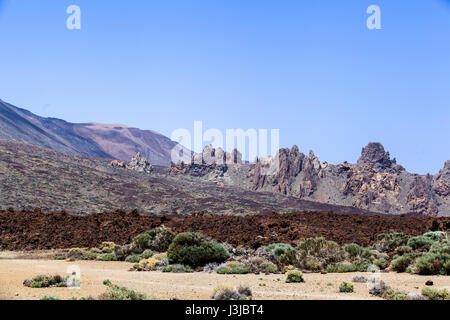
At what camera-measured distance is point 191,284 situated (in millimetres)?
14211

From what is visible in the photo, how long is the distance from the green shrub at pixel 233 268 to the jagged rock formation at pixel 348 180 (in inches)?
4549

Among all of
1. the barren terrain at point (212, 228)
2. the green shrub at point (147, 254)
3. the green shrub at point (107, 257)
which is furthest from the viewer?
the barren terrain at point (212, 228)

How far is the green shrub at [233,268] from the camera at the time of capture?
678 inches

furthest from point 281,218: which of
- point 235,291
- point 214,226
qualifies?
point 235,291

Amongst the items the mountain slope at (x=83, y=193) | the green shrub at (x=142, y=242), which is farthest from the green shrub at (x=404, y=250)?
the mountain slope at (x=83, y=193)

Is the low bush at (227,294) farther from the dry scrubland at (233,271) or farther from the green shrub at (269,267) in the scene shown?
the green shrub at (269,267)

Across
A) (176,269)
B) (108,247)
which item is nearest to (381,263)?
(176,269)

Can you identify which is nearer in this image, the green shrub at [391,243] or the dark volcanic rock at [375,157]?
the green shrub at [391,243]

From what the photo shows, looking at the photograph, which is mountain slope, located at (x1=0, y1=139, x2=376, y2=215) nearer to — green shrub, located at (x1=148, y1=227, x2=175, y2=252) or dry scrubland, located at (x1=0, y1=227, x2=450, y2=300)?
green shrub, located at (x1=148, y1=227, x2=175, y2=252)

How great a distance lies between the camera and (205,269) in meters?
17.8

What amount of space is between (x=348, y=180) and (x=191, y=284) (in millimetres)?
130698

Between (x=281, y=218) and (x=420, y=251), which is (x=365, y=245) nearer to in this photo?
(x=420, y=251)

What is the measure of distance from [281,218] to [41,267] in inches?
597

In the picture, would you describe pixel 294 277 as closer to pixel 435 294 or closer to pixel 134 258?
pixel 435 294
